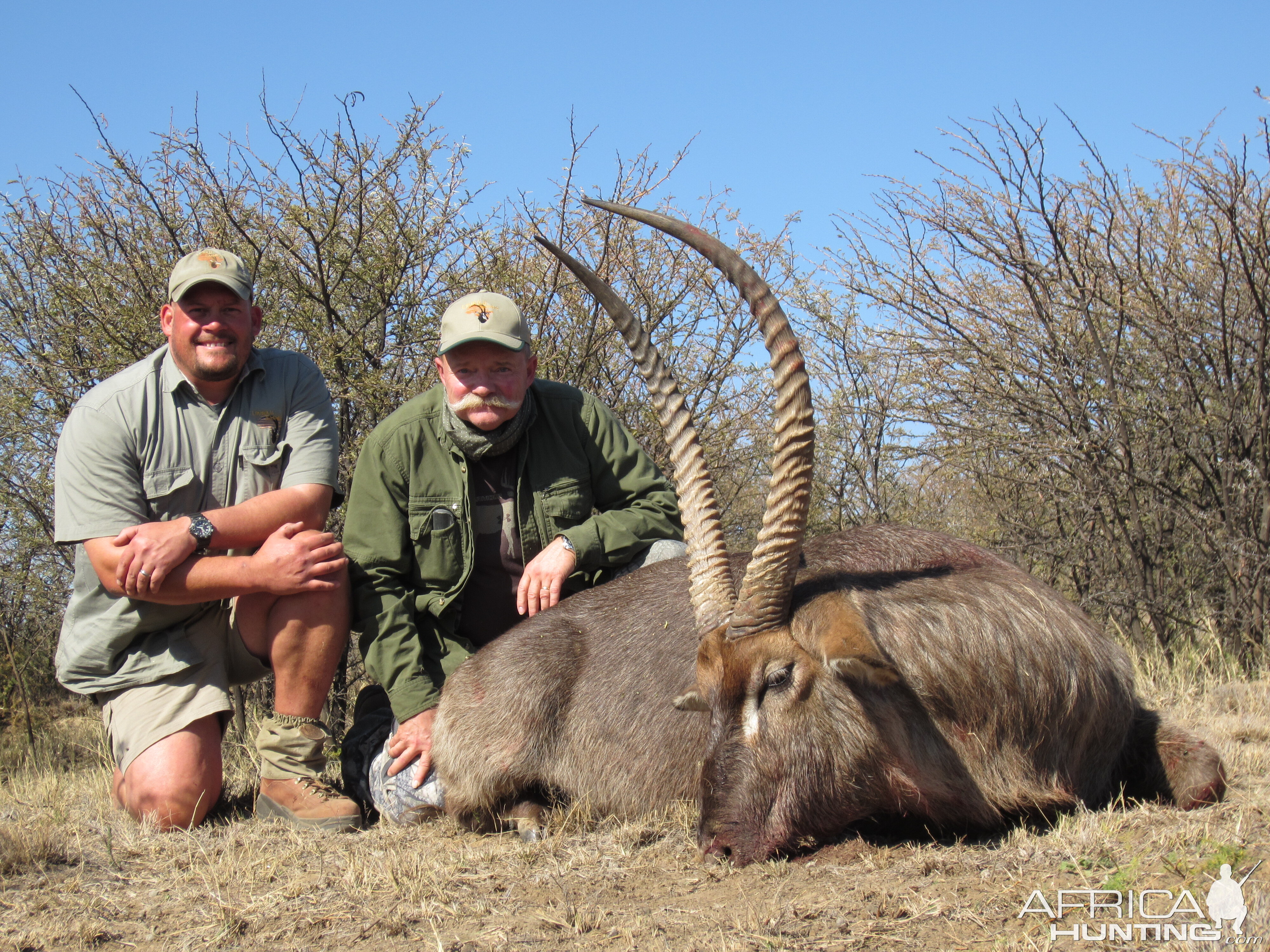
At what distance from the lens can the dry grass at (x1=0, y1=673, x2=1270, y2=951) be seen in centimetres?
295

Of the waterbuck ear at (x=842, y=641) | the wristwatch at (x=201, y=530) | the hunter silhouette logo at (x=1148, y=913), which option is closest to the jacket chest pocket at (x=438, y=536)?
the wristwatch at (x=201, y=530)

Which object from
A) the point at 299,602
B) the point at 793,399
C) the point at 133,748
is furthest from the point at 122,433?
the point at 793,399

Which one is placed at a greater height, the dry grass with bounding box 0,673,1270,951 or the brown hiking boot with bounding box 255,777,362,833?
the brown hiking boot with bounding box 255,777,362,833

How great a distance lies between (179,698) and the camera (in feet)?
15.7

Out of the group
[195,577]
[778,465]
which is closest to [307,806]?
[195,577]

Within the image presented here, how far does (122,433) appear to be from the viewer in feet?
15.7

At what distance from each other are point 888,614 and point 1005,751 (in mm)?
602

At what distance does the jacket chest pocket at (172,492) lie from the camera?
485cm

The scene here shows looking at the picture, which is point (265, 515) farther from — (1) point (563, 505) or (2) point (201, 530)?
(1) point (563, 505)

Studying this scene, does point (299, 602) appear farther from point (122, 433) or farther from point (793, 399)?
point (793, 399)

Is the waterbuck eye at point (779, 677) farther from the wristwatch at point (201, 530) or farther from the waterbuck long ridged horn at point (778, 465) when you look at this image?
the wristwatch at point (201, 530)

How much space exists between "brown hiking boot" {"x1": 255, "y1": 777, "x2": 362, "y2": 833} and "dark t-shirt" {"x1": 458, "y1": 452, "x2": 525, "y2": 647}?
3.14 feet

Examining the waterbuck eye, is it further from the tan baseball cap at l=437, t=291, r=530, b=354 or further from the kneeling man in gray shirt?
the kneeling man in gray shirt

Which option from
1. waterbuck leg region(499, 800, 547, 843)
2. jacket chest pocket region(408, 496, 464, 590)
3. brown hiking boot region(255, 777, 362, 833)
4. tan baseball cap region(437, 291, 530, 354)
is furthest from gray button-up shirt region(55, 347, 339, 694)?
waterbuck leg region(499, 800, 547, 843)
